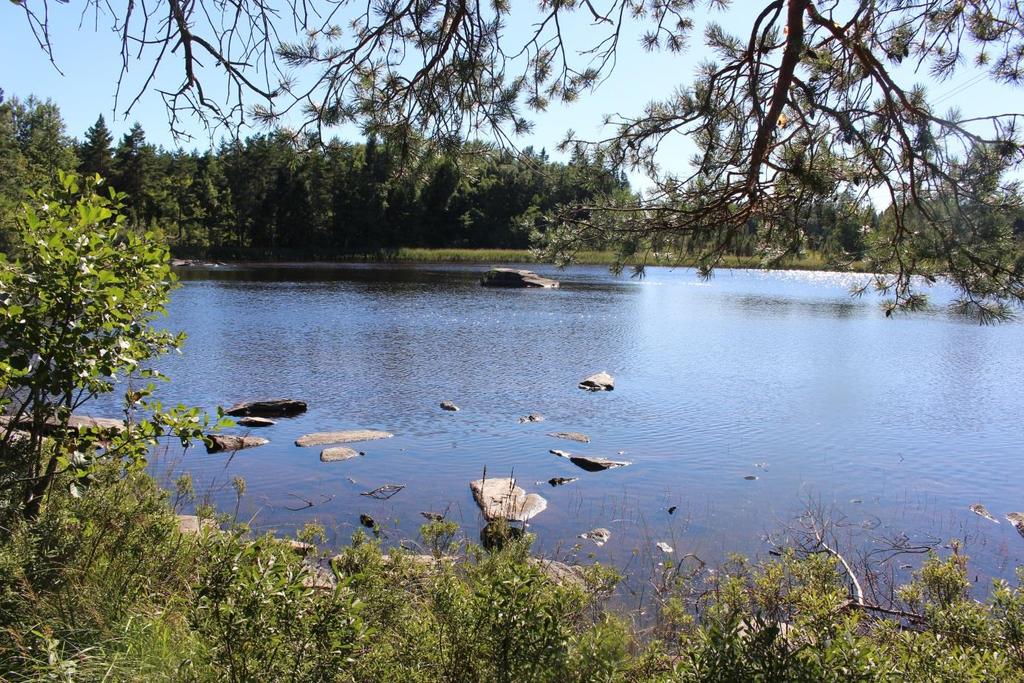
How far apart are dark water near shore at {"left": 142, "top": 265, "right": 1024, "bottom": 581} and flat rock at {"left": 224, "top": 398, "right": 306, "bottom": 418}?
342 mm

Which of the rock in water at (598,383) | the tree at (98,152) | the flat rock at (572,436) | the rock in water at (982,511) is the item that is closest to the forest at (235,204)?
the tree at (98,152)

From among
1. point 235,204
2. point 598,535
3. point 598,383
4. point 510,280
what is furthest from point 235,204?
point 598,535

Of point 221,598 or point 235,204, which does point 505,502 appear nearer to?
point 221,598

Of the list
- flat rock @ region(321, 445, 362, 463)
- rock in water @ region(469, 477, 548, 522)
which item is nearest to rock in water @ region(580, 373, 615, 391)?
flat rock @ region(321, 445, 362, 463)

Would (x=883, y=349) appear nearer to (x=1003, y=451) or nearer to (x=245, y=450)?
(x=1003, y=451)

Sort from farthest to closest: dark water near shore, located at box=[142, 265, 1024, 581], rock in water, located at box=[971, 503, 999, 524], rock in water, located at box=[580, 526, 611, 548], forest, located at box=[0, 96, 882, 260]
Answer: forest, located at box=[0, 96, 882, 260] → rock in water, located at box=[971, 503, 999, 524] → dark water near shore, located at box=[142, 265, 1024, 581] → rock in water, located at box=[580, 526, 611, 548]

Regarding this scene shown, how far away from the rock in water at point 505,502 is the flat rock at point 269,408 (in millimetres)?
5414

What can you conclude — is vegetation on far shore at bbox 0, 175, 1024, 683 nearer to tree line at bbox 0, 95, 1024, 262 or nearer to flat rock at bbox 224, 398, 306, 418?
flat rock at bbox 224, 398, 306, 418

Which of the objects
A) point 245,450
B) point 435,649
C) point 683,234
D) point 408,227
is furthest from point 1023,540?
point 408,227

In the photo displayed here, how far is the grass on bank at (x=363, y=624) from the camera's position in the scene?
2635 millimetres

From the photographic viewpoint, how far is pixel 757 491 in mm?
9539

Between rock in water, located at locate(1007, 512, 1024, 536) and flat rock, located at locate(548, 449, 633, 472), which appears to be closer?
rock in water, located at locate(1007, 512, 1024, 536)

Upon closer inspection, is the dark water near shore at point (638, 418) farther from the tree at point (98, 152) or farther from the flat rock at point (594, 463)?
the tree at point (98, 152)

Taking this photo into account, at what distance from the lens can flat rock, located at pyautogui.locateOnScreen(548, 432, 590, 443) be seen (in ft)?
39.7
